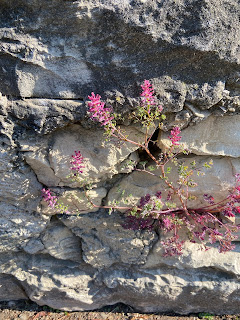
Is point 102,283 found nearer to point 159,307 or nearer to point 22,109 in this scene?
point 159,307

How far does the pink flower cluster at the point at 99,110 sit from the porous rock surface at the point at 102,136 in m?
0.11

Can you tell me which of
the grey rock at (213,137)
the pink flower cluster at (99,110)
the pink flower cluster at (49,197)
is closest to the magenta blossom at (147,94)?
the pink flower cluster at (99,110)

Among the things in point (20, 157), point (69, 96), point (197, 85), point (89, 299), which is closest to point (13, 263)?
point (89, 299)

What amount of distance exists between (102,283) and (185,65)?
2391 mm

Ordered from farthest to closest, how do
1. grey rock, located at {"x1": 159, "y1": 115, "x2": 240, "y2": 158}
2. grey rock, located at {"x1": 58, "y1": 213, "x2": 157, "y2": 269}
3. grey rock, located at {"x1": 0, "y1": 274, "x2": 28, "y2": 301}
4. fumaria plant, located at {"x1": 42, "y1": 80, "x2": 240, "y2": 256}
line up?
grey rock, located at {"x1": 0, "y1": 274, "x2": 28, "y2": 301} < grey rock, located at {"x1": 58, "y1": 213, "x2": 157, "y2": 269} < grey rock, located at {"x1": 159, "y1": 115, "x2": 240, "y2": 158} < fumaria plant, located at {"x1": 42, "y1": 80, "x2": 240, "y2": 256}

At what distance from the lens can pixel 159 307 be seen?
3.29 m

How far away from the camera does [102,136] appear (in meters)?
2.34

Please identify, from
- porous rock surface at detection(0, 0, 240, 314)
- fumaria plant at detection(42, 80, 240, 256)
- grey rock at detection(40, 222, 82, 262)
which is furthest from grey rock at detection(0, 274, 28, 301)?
fumaria plant at detection(42, 80, 240, 256)

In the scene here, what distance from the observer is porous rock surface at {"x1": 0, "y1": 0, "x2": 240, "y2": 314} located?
6.34ft

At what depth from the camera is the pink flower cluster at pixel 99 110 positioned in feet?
6.40

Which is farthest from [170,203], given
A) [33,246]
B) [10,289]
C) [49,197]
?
[10,289]

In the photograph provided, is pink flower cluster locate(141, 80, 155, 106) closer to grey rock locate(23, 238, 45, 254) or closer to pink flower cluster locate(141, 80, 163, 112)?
pink flower cluster locate(141, 80, 163, 112)

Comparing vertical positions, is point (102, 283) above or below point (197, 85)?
below

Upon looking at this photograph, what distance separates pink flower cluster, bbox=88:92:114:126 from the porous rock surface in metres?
0.11
